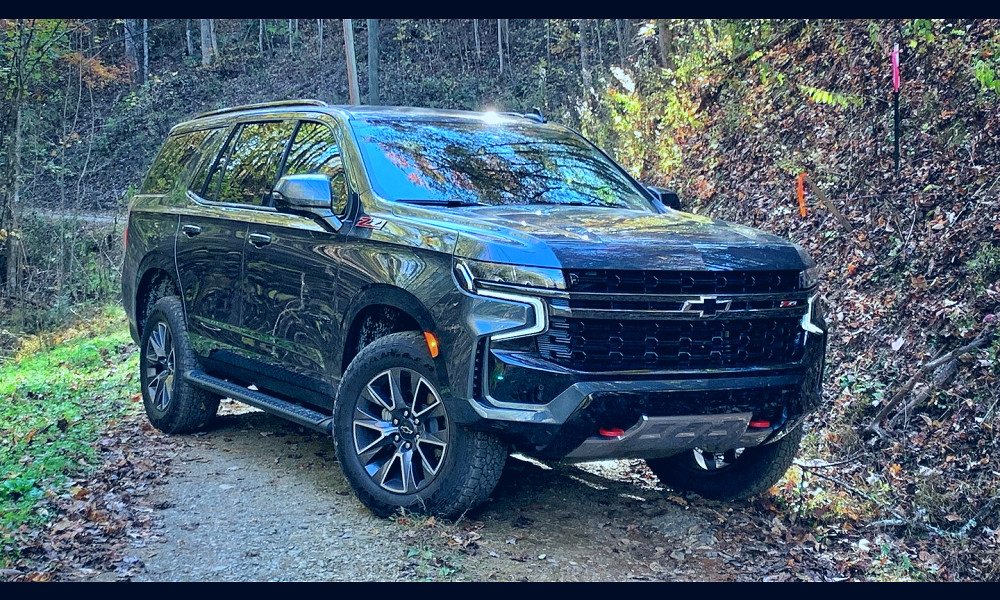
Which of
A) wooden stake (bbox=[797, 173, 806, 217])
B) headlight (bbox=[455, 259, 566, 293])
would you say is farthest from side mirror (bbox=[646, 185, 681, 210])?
wooden stake (bbox=[797, 173, 806, 217])

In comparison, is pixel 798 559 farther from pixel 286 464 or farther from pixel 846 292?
pixel 846 292

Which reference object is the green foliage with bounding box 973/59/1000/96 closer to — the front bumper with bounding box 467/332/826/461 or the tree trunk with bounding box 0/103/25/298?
the front bumper with bounding box 467/332/826/461

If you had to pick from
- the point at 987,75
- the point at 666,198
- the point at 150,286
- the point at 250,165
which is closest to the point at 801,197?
the point at 987,75

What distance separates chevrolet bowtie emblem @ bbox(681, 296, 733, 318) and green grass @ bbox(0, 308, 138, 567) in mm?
3352

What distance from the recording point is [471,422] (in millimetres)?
4648

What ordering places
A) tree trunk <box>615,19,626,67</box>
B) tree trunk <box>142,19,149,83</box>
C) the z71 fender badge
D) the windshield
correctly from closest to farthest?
the z71 fender badge → the windshield → tree trunk <box>615,19,626,67</box> → tree trunk <box>142,19,149,83</box>

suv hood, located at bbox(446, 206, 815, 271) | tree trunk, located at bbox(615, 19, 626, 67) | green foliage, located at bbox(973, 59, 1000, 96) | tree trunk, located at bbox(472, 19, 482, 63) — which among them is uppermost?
tree trunk, located at bbox(472, 19, 482, 63)

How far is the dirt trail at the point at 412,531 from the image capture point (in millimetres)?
4637

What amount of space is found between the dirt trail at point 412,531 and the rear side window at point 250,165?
175cm

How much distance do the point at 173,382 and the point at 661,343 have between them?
13.2 ft

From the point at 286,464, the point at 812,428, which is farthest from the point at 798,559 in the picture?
the point at 286,464

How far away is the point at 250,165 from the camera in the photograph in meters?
6.69

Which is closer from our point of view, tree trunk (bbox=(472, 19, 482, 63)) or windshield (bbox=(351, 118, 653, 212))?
windshield (bbox=(351, 118, 653, 212))

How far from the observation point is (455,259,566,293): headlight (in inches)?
176
